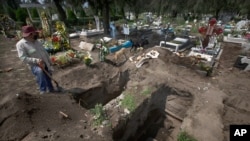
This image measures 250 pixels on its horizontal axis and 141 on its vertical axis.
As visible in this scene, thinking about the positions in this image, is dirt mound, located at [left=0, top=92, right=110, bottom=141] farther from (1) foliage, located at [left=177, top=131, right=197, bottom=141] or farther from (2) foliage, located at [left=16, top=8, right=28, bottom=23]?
(2) foliage, located at [left=16, top=8, right=28, bottom=23]

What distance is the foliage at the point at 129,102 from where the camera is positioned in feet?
13.2

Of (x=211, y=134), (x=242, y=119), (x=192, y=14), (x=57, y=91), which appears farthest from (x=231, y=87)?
(x=192, y=14)

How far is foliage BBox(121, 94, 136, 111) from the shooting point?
158 inches

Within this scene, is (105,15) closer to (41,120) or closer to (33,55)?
(33,55)

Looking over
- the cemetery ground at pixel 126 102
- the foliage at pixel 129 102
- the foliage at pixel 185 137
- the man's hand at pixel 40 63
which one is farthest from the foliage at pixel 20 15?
the foliage at pixel 185 137

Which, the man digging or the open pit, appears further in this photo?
the open pit

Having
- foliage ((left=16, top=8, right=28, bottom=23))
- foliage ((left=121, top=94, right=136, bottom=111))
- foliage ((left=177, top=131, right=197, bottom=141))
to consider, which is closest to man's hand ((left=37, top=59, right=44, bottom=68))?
foliage ((left=121, top=94, right=136, bottom=111))

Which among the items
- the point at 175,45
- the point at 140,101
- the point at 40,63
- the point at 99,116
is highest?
the point at 40,63

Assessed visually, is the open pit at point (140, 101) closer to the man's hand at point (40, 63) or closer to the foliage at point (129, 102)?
the foliage at point (129, 102)

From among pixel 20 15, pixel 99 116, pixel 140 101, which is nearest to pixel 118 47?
pixel 140 101

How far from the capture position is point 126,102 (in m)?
4.13

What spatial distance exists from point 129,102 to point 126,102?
0.26ft

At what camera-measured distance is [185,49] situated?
992 centimetres

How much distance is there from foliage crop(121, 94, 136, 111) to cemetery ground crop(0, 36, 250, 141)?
2cm
